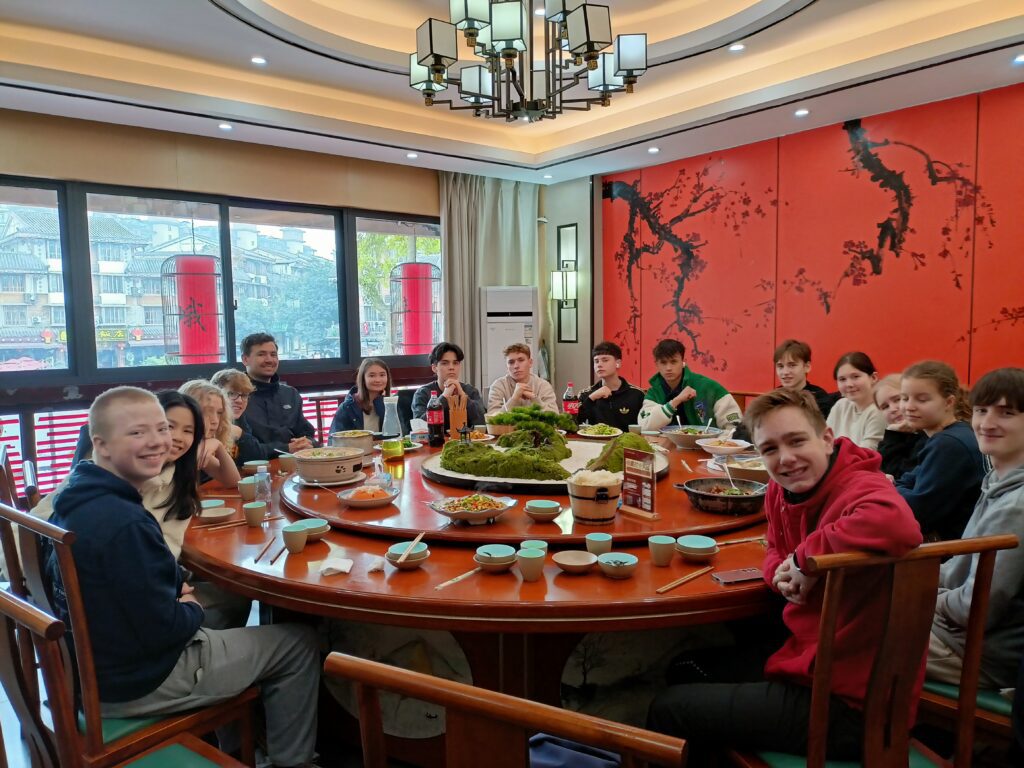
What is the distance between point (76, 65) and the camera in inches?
158

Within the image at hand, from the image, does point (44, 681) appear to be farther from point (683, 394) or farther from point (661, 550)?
point (683, 394)

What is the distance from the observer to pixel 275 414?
13.1ft

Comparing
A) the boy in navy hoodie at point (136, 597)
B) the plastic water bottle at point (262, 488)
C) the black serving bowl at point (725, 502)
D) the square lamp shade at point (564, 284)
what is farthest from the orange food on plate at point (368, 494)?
the square lamp shade at point (564, 284)

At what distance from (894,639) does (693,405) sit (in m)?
2.77

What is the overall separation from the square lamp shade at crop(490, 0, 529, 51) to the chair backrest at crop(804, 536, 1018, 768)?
7.35ft

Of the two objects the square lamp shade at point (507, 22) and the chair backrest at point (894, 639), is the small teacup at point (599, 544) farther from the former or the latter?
the square lamp shade at point (507, 22)

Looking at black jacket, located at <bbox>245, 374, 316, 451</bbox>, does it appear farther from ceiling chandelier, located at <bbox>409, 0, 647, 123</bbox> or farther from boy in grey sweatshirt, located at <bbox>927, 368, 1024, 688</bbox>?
boy in grey sweatshirt, located at <bbox>927, 368, 1024, 688</bbox>

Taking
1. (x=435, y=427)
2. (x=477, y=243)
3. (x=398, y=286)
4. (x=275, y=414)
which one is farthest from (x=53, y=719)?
(x=477, y=243)

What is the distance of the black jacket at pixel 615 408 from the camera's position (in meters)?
4.15

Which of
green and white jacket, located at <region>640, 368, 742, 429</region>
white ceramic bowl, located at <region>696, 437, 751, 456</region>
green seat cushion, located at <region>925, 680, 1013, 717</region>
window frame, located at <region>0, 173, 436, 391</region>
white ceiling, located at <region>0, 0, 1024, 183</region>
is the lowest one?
green seat cushion, located at <region>925, 680, 1013, 717</region>

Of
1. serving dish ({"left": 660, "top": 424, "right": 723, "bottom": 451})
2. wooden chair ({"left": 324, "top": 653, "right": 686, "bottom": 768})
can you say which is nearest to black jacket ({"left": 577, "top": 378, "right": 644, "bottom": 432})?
serving dish ({"left": 660, "top": 424, "right": 723, "bottom": 451})

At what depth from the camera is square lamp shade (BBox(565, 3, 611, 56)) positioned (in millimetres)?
2734

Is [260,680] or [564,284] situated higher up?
[564,284]

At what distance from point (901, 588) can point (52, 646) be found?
1.56m
